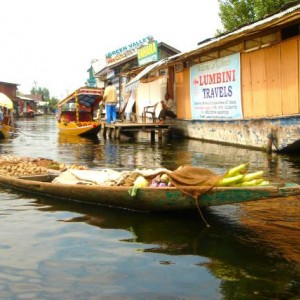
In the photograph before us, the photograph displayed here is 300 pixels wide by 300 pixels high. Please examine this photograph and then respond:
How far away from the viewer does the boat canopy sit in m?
20.9

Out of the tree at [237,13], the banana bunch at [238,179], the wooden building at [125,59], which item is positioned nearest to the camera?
the banana bunch at [238,179]

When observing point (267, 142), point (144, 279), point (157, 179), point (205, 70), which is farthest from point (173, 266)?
point (205, 70)

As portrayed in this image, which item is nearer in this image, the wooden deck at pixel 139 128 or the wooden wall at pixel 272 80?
the wooden wall at pixel 272 80

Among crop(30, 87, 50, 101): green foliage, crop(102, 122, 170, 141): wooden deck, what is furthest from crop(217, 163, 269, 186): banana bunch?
crop(30, 87, 50, 101): green foliage

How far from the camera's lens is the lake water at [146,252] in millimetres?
3424

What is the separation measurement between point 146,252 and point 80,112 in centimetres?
1945

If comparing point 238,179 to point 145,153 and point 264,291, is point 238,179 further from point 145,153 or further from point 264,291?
point 145,153

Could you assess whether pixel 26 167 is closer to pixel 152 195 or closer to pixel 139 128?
pixel 152 195

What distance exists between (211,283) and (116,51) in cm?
3067

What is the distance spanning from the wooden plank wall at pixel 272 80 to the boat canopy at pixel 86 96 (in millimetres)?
9816

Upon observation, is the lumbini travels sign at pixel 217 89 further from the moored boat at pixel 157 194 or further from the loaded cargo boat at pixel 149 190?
the moored boat at pixel 157 194

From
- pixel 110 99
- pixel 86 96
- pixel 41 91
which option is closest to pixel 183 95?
pixel 110 99

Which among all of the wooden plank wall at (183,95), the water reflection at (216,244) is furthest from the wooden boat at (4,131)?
the water reflection at (216,244)

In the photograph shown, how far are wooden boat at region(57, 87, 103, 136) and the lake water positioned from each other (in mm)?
13453
